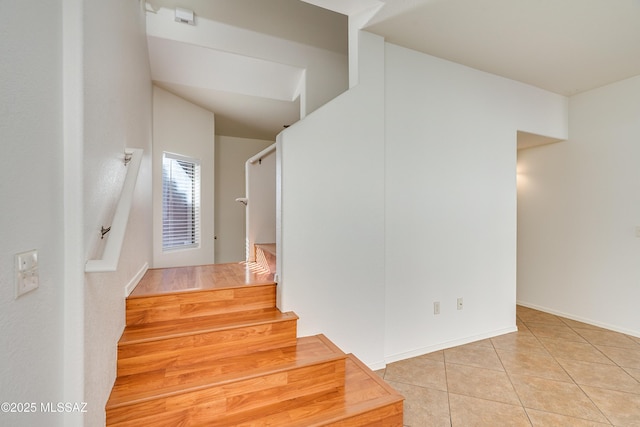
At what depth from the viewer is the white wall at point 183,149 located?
359cm

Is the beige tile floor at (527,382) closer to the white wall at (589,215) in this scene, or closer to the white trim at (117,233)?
the white wall at (589,215)

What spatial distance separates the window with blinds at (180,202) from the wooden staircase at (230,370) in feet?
4.79

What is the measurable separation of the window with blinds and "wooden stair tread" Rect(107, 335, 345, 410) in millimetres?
2190

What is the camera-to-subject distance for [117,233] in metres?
1.29

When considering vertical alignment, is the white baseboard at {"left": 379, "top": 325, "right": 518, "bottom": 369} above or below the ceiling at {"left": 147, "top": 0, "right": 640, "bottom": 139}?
below

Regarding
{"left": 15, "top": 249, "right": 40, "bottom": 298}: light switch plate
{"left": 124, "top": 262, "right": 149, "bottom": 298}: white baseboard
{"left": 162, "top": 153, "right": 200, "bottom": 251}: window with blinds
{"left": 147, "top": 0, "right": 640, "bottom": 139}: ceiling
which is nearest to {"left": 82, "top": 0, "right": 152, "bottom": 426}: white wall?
{"left": 124, "top": 262, "right": 149, "bottom": 298}: white baseboard

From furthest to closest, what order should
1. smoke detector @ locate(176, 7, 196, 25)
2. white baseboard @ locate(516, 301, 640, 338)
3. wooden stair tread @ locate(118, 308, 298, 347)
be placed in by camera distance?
white baseboard @ locate(516, 301, 640, 338) → smoke detector @ locate(176, 7, 196, 25) → wooden stair tread @ locate(118, 308, 298, 347)

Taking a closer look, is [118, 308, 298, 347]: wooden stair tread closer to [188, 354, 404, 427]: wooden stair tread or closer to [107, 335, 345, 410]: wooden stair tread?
[107, 335, 345, 410]: wooden stair tread

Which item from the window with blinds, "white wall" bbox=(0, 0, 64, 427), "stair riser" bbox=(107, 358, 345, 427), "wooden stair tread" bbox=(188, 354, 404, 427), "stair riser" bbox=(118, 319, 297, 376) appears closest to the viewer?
"white wall" bbox=(0, 0, 64, 427)

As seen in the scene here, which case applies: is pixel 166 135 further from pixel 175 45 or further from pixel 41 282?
pixel 41 282

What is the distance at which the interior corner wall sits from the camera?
2803 millimetres

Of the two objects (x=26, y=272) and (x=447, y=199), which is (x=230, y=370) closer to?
(x=26, y=272)

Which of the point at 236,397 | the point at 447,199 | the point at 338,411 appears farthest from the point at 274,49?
the point at 338,411

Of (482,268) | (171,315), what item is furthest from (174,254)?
(482,268)
